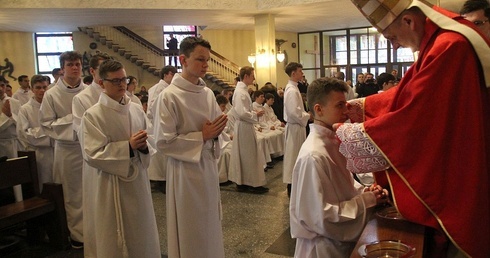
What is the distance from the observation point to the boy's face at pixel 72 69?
4646mm

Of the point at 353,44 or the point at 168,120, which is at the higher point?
the point at 353,44

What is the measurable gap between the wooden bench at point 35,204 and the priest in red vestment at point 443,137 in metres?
3.79

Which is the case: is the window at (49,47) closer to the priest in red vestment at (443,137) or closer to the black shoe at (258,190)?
the black shoe at (258,190)

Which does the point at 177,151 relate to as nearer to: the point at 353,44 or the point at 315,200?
the point at 315,200

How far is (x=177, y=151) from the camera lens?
324cm

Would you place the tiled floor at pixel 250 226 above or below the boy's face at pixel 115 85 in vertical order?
below

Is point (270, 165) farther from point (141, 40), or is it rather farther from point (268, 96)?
point (141, 40)

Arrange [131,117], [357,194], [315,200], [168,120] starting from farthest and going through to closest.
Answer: [131,117] → [168,120] → [357,194] → [315,200]

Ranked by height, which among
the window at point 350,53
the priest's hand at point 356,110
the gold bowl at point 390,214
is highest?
the window at point 350,53

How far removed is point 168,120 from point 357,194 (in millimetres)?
1563

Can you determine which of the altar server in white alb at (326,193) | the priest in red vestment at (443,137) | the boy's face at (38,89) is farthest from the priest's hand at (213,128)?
the boy's face at (38,89)

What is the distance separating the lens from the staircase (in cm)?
1770

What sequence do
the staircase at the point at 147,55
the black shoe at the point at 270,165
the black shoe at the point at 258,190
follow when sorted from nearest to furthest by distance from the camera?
the black shoe at the point at 258,190, the black shoe at the point at 270,165, the staircase at the point at 147,55

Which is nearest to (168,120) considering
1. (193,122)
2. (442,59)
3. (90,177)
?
(193,122)
